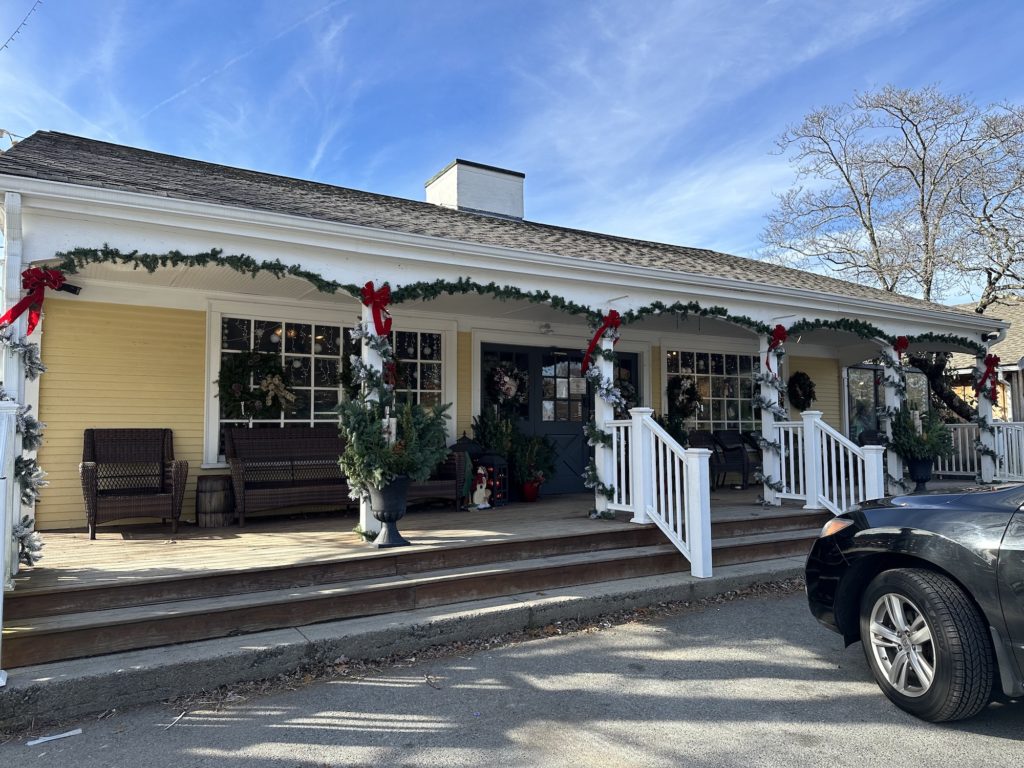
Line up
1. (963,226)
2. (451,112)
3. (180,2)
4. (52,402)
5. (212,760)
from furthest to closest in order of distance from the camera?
1. (963,226)
2. (451,112)
3. (180,2)
4. (52,402)
5. (212,760)

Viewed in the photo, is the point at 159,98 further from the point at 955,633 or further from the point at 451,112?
the point at 955,633

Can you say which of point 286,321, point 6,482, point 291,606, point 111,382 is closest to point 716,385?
point 286,321

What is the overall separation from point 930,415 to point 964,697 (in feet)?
22.7

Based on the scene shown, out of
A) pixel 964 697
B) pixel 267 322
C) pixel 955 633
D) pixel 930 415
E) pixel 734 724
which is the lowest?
pixel 734 724

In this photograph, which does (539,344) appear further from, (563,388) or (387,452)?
(387,452)

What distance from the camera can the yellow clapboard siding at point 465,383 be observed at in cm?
768

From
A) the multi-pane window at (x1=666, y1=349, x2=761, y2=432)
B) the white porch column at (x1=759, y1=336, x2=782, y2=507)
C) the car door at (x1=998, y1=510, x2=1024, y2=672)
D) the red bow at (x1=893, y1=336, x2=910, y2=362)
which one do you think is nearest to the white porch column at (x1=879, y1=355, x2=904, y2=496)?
the red bow at (x1=893, y1=336, x2=910, y2=362)

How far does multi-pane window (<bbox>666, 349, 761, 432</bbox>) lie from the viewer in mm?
9477

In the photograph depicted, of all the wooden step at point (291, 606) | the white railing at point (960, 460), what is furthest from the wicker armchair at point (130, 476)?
the white railing at point (960, 460)

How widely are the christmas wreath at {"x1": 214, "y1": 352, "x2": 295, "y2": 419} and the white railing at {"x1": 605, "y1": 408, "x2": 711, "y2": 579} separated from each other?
3.44 metres

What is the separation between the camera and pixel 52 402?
573cm

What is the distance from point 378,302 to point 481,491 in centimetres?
274

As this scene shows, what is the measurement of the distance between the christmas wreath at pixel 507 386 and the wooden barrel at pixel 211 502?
3.28 metres

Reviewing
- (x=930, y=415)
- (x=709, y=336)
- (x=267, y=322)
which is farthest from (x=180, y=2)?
(x=930, y=415)
